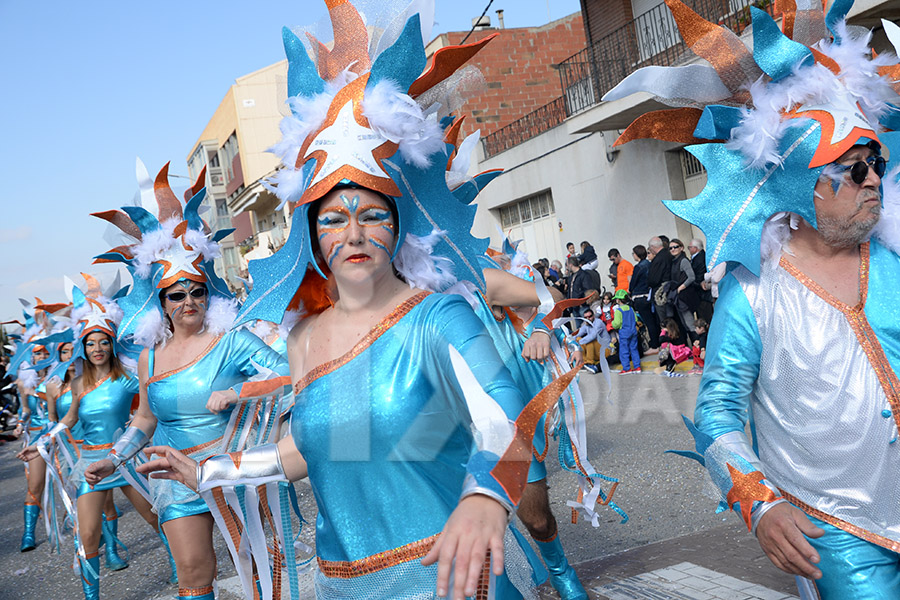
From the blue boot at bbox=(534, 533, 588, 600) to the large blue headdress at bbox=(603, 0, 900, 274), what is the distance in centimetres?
187

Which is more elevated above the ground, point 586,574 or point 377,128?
point 377,128

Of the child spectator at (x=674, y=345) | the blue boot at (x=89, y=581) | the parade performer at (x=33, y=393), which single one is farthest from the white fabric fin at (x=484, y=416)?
the child spectator at (x=674, y=345)

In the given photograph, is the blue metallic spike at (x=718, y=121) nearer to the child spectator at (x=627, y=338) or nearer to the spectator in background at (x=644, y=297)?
the spectator in background at (x=644, y=297)

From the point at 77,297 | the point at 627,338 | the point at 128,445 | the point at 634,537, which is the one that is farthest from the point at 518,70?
the point at 128,445

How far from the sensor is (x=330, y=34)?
281 cm

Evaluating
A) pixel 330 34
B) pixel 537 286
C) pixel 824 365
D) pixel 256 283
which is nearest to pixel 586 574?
pixel 537 286

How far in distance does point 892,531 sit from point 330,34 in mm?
2176

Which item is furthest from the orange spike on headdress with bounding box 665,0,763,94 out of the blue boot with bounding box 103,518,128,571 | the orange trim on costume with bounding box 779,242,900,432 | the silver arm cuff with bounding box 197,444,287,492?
the blue boot with bounding box 103,518,128,571

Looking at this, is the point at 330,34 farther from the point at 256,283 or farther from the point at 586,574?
the point at 586,574

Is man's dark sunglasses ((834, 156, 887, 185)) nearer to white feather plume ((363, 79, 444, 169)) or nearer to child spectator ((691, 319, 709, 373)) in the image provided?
white feather plume ((363, 79, 444, 169))

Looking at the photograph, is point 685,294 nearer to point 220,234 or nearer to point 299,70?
point 220,234

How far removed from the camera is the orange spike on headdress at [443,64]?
2607 millimetres

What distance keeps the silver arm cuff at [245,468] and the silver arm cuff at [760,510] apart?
1.33 meters

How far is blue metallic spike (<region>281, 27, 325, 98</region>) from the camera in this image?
8.85ft
